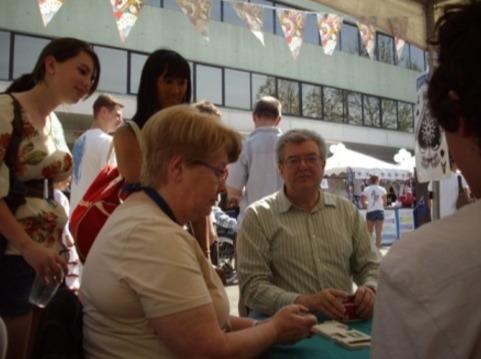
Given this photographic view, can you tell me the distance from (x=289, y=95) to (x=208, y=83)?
352cm

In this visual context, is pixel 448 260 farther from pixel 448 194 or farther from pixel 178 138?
pixel 448 194

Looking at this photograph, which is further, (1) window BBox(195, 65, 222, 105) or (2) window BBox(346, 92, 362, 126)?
(2) window BBox(346, 92, 362, 126)

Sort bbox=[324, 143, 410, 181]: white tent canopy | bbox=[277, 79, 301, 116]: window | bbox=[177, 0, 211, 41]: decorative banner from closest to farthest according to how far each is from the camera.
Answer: bbox=[177, 0, 211, 41]: decorative banner
bbox=[324, 143, 410, 181]: white tent canopy
bbox=[277, 79, 301, 116]: window

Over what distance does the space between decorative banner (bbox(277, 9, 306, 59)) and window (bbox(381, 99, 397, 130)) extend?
1434cm

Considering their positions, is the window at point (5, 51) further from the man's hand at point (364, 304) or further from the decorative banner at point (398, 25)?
the man's hand at point (364, 304)

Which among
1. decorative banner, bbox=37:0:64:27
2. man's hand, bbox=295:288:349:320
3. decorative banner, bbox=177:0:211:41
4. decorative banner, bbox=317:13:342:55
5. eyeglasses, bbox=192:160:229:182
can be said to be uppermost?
decorative banner, bbox=317:13:342:55

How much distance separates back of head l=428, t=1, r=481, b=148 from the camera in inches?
32.9

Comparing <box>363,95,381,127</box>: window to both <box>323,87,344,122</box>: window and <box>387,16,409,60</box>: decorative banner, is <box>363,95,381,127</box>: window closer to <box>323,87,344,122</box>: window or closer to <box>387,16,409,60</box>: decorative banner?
<box>323,87,344,122</box>: window

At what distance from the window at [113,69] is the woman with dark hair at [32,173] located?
1265 centimetres

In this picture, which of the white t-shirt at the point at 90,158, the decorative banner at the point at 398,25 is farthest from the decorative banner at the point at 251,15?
the white t-shirt at the point at 90,158

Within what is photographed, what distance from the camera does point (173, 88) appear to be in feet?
7.75

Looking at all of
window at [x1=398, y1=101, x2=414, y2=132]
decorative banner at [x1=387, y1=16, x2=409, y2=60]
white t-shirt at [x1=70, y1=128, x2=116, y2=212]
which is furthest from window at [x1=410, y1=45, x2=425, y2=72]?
white t-shirt at [x1=70, y1=128, x2=116, y2=212]

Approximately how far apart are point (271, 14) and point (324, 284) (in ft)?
56.3

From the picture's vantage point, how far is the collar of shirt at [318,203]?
89.9 inches
